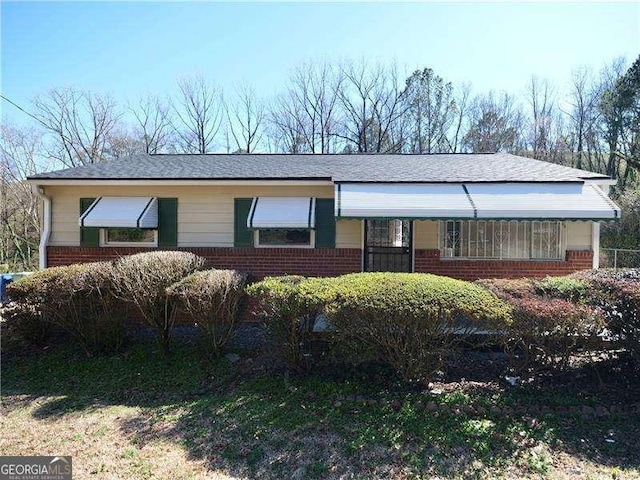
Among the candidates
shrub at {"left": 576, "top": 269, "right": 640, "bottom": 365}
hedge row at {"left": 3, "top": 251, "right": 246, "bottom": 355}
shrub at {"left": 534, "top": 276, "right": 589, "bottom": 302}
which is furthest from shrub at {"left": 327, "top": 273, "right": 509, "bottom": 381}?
hedge row at {"left": 3, "top": 251, "right": 246, "bottom": 355}

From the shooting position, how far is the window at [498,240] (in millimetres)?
10383

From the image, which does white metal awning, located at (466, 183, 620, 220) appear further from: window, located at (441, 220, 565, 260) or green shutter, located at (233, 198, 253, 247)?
green shutter, located at (233, 198, 253, 247)

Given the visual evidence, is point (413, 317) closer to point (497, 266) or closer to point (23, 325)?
point (497, 266)

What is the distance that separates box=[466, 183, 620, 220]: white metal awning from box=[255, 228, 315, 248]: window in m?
4.54

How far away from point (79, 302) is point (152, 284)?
1770 mm

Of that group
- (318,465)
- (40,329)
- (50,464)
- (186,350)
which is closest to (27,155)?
(40,329)

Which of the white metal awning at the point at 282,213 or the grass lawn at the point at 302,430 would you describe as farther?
the white metal awning at the point at 282,213

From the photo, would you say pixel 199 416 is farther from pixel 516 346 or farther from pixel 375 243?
pixel 375 243

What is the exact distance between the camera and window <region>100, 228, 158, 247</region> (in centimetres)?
1071

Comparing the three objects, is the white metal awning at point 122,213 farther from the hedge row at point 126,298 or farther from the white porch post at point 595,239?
the white porch post at point 595,239

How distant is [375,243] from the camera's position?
38.5 feet

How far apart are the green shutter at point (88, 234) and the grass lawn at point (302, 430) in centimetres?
453

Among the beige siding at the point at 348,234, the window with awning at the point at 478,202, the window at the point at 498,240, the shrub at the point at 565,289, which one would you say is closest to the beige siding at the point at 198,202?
the beige siding at the point at 348,234

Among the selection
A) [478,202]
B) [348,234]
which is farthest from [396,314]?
[348,234]
